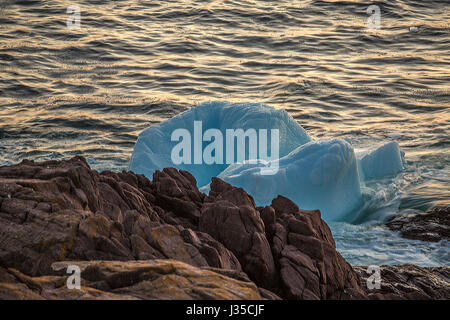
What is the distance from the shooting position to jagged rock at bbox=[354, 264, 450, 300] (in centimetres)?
641

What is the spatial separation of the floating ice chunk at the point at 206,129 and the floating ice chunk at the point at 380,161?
4.41ft

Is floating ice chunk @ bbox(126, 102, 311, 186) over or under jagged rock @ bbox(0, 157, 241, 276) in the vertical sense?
under

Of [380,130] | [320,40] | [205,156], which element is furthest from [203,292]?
[320,40]

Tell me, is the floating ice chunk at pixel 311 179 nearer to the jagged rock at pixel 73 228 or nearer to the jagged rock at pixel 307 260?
the jagged rock at pixel 307 260

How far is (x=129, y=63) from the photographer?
18.1 metres

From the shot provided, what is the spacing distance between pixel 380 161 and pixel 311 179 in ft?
8.90

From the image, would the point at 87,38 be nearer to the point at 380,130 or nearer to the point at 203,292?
the point at 380,130

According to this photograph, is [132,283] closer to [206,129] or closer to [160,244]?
[160,244]

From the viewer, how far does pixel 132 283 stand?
3.99 metres

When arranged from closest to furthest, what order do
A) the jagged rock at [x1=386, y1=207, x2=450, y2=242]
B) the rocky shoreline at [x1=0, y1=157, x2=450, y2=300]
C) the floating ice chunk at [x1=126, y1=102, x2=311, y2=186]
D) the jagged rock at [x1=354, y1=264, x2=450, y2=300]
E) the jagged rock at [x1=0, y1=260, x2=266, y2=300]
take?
the jagged rock at [x1=0, y1=260, x2=266, y2=300]
the rocky shoreline at [x1=0, y1=157, x2=450, y2=300]
the jagged rock at [x1=354, y1=264, x2=450, y2=300]
the jagged rock at [x1=386, y1=207, x2=450, y2=242]
the floating ice chunk at [x1=126, y1=102, x2=311, y2=186]

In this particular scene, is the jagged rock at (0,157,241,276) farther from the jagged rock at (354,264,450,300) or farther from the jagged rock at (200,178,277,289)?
the jagged rock at (354,264,450,300)

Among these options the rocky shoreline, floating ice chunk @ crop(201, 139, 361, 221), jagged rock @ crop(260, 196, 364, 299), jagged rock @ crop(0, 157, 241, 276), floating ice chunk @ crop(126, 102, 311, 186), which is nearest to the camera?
the rocky shoreline

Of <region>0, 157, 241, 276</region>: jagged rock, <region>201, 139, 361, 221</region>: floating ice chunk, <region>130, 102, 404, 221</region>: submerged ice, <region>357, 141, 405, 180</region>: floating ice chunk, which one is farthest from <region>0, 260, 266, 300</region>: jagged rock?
<region>357, 141, 405, 180</region>: floating ice chunk

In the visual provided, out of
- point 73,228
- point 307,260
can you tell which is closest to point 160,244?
point 73,228
